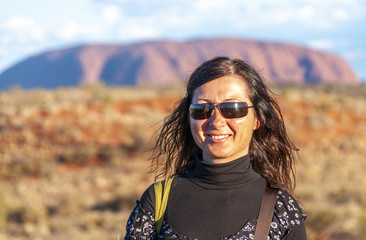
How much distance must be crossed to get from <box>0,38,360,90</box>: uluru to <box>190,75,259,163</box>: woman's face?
113278mm

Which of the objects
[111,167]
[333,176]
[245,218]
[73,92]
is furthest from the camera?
[73,92]

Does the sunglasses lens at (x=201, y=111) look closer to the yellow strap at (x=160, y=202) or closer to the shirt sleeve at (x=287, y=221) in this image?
the yellow strap at (x=160, y=202)

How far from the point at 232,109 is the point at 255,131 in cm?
42

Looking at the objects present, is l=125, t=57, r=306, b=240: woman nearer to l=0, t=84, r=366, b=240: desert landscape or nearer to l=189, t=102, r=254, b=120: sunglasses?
l=189, t=102, r=254, b=120: sunglasses

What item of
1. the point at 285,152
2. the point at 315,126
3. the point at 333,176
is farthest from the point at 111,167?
the point at 285,152

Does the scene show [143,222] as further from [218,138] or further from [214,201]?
[218,138]

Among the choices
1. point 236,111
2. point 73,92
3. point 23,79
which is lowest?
point 236,111

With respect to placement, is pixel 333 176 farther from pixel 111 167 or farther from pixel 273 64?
pixel 273 64

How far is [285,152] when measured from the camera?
296 cm

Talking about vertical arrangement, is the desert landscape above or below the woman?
above

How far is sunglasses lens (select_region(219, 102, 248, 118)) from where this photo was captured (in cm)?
253

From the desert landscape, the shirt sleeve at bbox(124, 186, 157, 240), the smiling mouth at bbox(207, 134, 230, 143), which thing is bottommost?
the shirt sleeve at bbox(124, 186, 157, 240)

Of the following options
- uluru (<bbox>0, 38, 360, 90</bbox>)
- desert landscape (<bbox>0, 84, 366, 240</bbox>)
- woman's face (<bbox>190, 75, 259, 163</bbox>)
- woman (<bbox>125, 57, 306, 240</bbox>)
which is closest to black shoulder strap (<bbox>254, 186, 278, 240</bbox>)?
woman (<bbox>125, 57, 306, 240</bbox>)

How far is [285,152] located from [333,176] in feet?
49.6
